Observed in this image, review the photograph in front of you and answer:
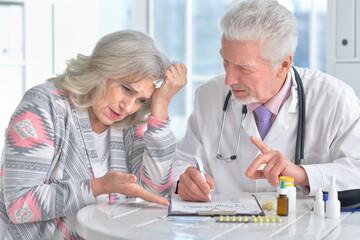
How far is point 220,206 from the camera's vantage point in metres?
1.86

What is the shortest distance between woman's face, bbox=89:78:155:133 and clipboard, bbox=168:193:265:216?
1.20 feet

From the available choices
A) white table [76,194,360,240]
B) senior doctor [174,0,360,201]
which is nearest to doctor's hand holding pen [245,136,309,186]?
senior doctor [174,0,360,201]

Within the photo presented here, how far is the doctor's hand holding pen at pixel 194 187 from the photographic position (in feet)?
6.34

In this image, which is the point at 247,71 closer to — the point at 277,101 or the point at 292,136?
the point at 277,101

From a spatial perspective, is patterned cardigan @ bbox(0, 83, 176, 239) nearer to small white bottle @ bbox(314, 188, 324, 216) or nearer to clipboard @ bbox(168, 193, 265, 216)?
clipboard @ bbox(168, 193, 265, 216)

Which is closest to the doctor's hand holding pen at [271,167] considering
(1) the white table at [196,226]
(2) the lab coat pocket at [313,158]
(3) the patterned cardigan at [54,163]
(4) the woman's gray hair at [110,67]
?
(1) the white table at [196,226]

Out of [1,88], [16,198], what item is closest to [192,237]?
[16,198]

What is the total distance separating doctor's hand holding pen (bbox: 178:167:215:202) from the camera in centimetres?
193

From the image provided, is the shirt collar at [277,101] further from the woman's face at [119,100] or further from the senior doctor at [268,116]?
the woman's face at [119,100]

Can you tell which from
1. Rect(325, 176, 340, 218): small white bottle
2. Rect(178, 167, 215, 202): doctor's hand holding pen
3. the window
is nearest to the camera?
Rect(325, 176, 340, 218): small white bottle

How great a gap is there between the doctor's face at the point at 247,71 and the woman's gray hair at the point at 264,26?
3 cm

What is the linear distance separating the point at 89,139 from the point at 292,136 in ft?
2.67

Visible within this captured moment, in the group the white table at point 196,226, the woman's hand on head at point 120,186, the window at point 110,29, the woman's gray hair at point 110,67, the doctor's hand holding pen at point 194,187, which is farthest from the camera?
the window at point 110,29

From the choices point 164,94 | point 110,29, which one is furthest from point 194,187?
point 110,29
